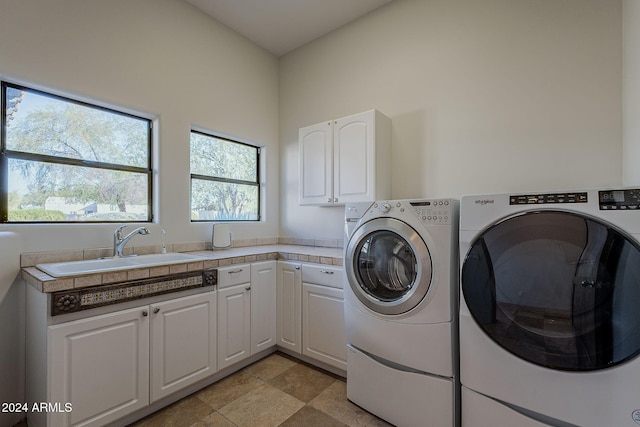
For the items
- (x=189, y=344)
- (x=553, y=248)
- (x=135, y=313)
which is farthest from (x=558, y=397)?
(x=135, y=313)

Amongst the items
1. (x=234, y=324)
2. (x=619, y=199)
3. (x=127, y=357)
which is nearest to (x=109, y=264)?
(x=127, y=357)

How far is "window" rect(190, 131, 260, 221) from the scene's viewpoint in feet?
8.98

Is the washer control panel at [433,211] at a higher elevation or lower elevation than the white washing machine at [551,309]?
higher

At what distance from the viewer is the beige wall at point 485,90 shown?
176cm

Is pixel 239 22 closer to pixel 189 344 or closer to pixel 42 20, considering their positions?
pixel 42 20

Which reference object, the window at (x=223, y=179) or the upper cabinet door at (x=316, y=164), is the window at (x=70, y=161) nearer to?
the window at (x=223, y=179)

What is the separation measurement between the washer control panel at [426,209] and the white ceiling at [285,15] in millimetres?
2018

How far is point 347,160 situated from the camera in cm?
246

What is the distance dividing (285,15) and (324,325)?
2.79 metres

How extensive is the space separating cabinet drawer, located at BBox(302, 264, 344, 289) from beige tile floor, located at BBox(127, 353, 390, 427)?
0.73m

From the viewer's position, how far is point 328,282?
224 centimetres

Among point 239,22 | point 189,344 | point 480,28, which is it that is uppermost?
point 239,22

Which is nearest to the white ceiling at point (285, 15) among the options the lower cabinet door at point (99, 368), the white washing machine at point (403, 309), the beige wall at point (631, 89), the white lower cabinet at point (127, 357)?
the beige wall at point (631, 89)

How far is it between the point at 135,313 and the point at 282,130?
7.87ft
